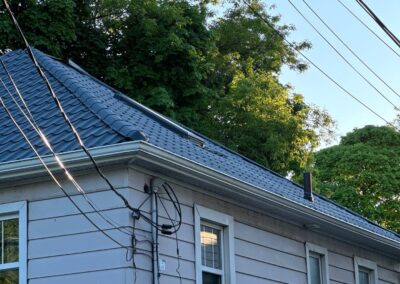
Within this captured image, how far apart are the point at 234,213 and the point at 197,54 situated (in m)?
13.5

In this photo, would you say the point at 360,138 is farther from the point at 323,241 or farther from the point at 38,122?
the point at 38,122

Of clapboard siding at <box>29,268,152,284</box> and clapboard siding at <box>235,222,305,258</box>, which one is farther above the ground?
clapboard siding at <box>235,222,305,258</box>

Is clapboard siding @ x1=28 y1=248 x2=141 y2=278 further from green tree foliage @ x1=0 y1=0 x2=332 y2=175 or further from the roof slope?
green tree foliage @ x1=0 y1=0 x2=332 y2=175

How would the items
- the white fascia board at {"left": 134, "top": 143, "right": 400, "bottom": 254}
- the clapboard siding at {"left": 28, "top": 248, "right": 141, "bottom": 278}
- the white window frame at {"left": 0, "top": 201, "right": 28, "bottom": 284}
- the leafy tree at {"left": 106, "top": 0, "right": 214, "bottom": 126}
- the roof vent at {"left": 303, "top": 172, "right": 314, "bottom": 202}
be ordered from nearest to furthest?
the clapboard siding at {"left": 28, "top": 248, "right": 141, "bottom": 278} < the white fascia board at {"left": 134, "top": 143, "right": 400, "bottom": 254} < the white window frame at {"left": 0, "top": 201, "right": 28, "bottom": 284} < the roof vent at {"left": 303, "top": 172, "right": 314, "bottom": 202} < the leafy tree at {"left": 106, "top": 0, "right": 214, "bottom": 126}

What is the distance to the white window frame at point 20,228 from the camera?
11.2 m

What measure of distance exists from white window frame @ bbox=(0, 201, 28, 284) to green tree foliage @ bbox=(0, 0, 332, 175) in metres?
13.4

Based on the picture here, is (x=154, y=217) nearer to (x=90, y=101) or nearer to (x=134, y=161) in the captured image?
(x=134, y=161)

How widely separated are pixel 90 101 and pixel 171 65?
1389 cm

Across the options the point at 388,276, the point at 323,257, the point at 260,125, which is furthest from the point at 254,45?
the point at 323,257

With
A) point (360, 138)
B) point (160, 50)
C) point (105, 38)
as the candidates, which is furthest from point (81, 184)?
point (360, 138)

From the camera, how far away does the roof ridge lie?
1112cm

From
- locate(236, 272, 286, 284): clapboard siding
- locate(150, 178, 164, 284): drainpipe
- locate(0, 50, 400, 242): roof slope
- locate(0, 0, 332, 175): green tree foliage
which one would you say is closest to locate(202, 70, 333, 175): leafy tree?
locate(0, 0, 332, 175): green tree foliage

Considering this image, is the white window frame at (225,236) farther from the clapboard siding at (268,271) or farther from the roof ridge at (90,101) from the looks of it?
the roof ridge at (90,101)

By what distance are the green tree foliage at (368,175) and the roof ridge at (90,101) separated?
2640cm
